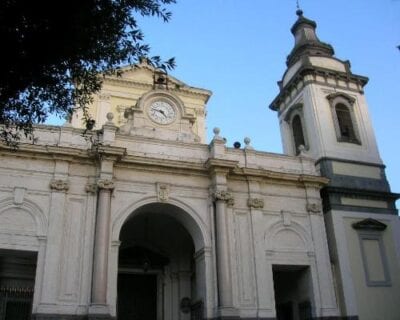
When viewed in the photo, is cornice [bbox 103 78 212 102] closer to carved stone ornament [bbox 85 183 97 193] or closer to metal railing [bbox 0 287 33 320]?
Result: carved stone ornament [bbox 85 183 97 193]

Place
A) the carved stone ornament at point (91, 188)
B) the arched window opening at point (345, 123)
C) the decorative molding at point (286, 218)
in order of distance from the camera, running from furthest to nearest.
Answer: the arched window opening at point (345, 123) < the decorative molding at point (286, 218) < the carved stone ornament at point (91, 188)

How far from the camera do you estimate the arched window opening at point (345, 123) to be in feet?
71.1

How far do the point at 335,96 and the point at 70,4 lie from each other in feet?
56.3

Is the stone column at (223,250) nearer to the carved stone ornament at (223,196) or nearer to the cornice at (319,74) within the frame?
the carved stone ornament at (223,196)

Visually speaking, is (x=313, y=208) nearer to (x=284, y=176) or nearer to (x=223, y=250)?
(x=284, y=176)

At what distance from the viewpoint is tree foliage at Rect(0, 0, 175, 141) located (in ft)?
22.7

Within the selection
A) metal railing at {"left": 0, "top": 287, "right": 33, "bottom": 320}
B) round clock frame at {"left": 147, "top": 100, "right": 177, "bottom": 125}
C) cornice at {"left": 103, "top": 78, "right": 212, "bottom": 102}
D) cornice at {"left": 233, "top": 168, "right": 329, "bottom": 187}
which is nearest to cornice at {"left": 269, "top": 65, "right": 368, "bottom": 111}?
cornice at {"left": 103, "top": 78, "right": 212, "bottom": 102}

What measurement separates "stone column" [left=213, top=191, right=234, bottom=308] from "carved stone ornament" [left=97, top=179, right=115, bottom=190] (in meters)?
3.62

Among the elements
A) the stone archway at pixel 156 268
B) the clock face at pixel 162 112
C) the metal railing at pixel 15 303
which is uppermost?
the clock face at pixel 162 112

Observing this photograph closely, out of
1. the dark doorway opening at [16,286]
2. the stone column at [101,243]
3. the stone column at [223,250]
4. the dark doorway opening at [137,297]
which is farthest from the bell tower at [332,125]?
the dark doorway opening at [16,286]

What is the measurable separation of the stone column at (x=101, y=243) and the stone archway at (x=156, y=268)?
7.64 feet

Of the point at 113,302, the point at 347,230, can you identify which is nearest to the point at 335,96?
the point at 347,230

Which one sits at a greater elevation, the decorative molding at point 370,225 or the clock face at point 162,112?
the clock face at point 162,112

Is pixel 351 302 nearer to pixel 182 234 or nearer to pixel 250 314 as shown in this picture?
pixel 250 314
